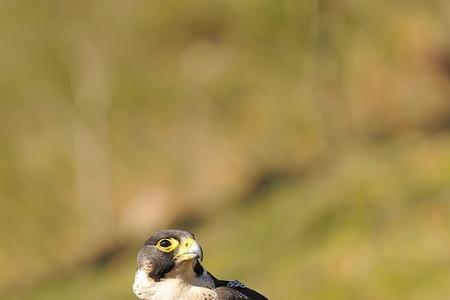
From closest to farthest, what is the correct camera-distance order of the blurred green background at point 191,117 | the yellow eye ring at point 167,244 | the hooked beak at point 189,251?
1. the hooked beak at point 189,251
2. the yellow eye ring at point 167,244
3. the blurred green background at point 191,117

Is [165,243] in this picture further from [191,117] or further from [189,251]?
[191,117]

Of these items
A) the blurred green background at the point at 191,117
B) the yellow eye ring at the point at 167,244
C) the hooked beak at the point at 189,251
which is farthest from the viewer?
the blurred green background at the point at 191,117

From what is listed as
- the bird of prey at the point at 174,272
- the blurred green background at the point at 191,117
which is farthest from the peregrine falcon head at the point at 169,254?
the blurred green background at the point at 191,117

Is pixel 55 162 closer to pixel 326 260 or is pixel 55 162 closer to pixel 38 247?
pixel 38 247

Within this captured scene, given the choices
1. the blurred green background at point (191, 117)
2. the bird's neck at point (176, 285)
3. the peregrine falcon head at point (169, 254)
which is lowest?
the blurred green background at point (191, 117)

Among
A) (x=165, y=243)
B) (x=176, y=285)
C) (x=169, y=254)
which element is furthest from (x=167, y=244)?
(x=176, y=285)

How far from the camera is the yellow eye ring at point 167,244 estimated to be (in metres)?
13.2

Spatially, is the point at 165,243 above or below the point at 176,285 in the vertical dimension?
above

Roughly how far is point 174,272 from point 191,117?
36720mm

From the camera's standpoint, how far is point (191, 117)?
49781 mm

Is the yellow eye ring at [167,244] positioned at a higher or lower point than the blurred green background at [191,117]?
higher

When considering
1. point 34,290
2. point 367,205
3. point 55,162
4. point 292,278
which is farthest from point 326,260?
point 55,162

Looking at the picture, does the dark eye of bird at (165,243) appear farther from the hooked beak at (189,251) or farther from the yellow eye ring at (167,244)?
the hooked beak at (189,251)

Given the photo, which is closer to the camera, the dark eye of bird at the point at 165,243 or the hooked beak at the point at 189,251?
the hooked beak at the point at 189,251
